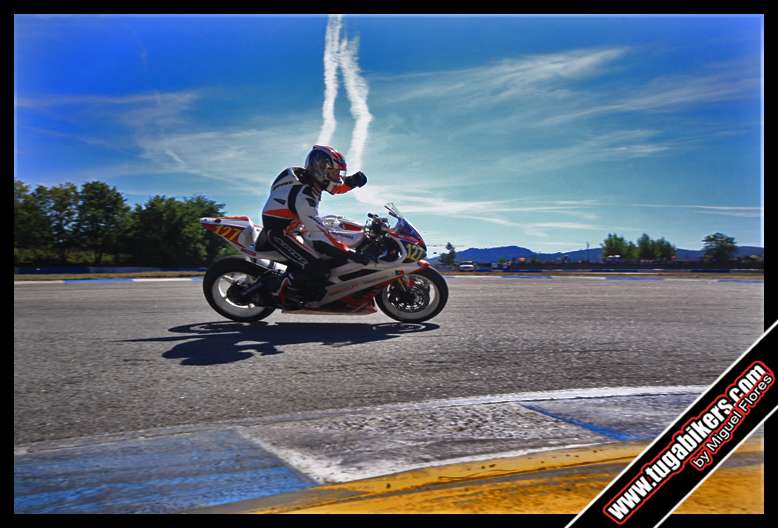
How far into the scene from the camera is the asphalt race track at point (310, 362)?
8.95 feet

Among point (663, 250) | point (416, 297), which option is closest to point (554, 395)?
point (416, 297)

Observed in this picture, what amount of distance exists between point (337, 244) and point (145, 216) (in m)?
36.7

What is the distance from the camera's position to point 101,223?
40.5m

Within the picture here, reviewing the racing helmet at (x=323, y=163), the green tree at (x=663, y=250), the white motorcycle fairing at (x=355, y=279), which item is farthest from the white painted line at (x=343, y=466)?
the green tree at (x=663, y=250)

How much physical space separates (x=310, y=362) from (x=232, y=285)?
9.13 feet

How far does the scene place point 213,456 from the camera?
1.97 metres

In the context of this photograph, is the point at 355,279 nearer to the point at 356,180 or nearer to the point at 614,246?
the point at 356,180

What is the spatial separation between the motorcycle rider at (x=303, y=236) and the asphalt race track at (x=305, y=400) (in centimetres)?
61

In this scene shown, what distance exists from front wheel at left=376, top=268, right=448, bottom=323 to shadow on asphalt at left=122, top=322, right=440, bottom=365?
16 centimetres

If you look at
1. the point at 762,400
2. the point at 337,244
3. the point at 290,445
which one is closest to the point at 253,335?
the point at 337,244

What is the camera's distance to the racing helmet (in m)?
6.36

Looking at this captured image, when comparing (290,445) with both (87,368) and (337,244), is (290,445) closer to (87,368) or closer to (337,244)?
(87,368)

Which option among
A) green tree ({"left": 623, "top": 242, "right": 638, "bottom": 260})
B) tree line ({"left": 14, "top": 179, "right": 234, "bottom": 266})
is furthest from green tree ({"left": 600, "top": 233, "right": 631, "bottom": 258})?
tree line ({"left": 14, "top": 179, "right": 234, "bottom": 266})

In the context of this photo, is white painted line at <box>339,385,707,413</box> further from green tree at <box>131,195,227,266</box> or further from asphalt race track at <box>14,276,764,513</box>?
green tree at <box>131,195,227,266</box>
